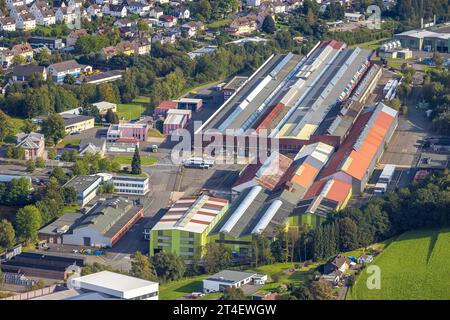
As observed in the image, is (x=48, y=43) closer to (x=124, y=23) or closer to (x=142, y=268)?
(x=124, y=23)

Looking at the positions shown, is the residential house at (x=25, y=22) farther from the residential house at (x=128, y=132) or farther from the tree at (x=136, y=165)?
the tree at (x=136, y=165)

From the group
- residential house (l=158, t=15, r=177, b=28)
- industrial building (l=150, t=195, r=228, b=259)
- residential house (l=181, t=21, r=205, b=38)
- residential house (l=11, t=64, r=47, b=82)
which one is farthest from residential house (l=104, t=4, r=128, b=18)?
A: industrial building (l=150, t=195, r=228, b=259)

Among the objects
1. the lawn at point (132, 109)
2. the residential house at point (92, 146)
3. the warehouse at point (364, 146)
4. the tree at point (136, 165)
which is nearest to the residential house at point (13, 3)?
the lawn at point (132, 109)

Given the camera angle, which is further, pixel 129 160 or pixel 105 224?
pixel 129 160

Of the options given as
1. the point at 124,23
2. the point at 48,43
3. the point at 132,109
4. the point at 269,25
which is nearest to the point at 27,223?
the point at 132,109

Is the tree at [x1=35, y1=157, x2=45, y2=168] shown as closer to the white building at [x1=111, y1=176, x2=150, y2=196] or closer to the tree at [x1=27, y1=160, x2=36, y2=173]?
the tree at [x1=27, y1=160, x2=36, y2=173]

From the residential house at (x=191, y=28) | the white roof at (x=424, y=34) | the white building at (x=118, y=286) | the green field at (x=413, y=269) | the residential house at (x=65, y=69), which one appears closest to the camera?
the white building at (x=118, y=286)
